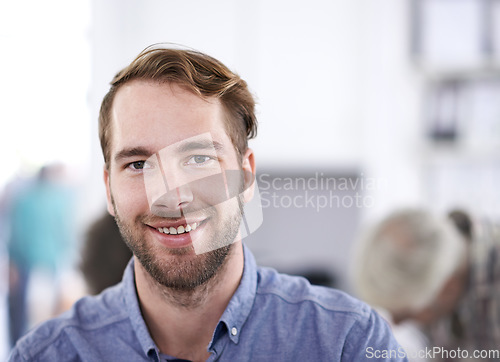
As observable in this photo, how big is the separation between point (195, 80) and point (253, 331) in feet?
0.90

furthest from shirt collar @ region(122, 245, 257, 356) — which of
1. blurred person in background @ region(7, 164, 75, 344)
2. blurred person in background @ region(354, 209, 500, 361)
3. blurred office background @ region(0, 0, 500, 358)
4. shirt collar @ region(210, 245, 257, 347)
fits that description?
blurred office background @ region(0, 0, 500, 358)

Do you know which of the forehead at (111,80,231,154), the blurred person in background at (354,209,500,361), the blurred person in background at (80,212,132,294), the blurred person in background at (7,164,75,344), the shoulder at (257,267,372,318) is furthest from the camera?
the blurred person in background at (7,164,75,344)

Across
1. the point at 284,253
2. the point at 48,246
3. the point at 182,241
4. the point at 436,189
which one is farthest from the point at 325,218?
the point at 436,189

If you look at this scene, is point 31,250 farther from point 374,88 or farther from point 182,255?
point 374,88

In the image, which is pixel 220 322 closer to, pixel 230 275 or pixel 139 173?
pixel 230 275

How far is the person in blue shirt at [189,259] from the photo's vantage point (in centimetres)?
47

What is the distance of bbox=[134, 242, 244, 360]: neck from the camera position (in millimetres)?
543

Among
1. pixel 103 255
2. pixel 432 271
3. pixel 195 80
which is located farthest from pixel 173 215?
pixel 432 271

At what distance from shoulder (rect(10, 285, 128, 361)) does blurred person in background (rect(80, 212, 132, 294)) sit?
149 mm

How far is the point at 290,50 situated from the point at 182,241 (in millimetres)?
1697

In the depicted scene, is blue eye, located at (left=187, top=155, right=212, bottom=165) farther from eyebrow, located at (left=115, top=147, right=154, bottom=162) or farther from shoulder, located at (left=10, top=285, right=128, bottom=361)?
shoulder, located at (left=10, top=285, right=128, bottom=361)

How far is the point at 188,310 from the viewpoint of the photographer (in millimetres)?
546

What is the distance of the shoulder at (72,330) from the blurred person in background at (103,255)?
149 mm

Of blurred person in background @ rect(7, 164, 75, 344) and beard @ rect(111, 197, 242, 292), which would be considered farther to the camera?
blurred person in background @ rect(7, 164, 75, 344)
